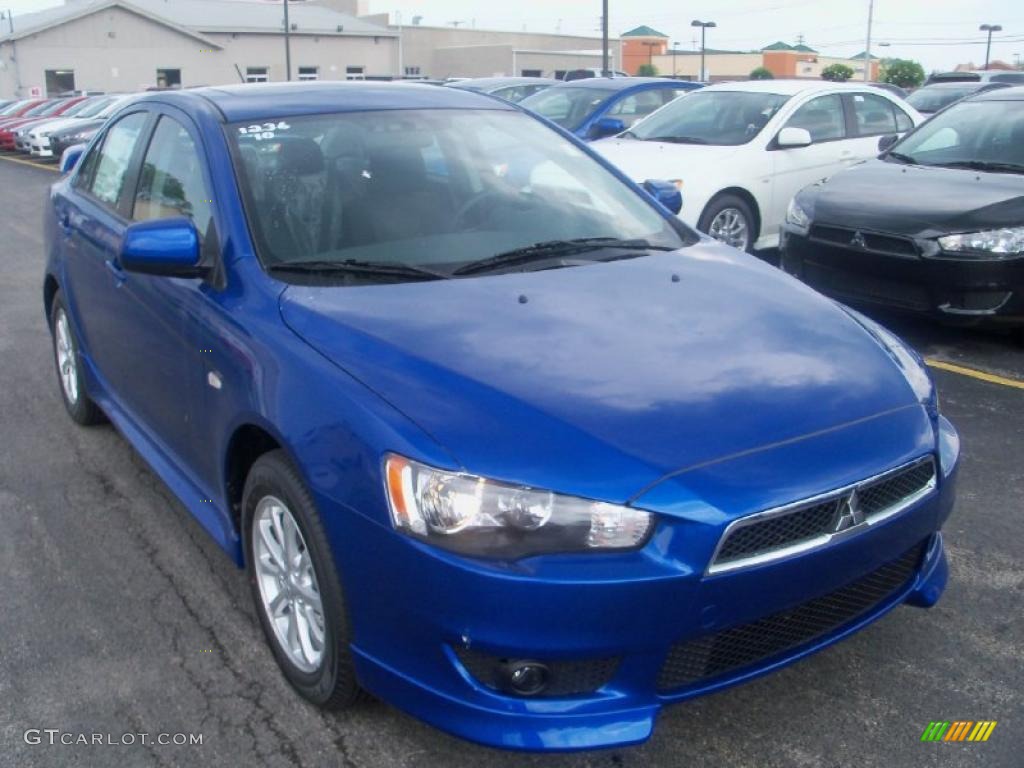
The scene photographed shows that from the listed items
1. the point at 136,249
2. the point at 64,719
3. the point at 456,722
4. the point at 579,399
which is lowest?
the point at 64,719

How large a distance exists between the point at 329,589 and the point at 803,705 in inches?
52.8

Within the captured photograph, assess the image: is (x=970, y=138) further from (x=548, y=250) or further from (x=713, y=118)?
(x=548, y=250)

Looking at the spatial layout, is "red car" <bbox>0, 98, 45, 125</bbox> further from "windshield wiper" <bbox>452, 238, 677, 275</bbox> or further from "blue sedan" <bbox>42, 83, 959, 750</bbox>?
"windshield wiper" <bbox>452, 238, 677, 275</bbox>

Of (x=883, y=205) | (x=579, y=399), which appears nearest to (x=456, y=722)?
(x=579, y=399)

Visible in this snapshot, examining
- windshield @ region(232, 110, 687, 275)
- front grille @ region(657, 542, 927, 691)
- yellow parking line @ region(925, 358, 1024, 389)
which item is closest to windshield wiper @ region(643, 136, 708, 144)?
yellow parking line @ region(925, 358, 1024, 389)

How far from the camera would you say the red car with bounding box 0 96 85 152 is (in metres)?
25.2

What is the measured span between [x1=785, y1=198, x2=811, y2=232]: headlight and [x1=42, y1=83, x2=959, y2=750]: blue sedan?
Result: 302 centimetres

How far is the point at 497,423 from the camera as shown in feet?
8.02

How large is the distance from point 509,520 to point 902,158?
19.9ft

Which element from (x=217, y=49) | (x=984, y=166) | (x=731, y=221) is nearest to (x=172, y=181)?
(x=984, y=166)

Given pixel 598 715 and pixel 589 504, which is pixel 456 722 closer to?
pixel 598 715

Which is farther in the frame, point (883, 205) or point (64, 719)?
point (883, 205)

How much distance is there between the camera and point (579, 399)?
2543mm

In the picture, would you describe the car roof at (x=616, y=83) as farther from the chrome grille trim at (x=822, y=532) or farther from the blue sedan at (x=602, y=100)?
the chrome grille trim at (x=822, y=532)
